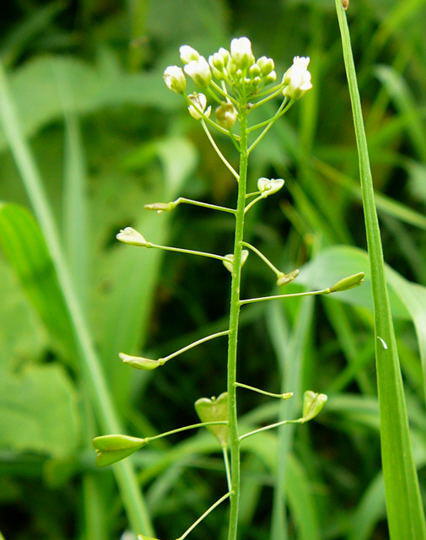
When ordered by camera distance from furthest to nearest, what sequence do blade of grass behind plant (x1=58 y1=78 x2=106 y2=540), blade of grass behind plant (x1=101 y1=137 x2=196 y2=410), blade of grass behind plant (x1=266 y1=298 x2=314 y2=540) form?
blade of grass behind plant (x1=101 y1=137 x2=196 y2=410)
blade of grass behind plant (x1=58 y1=78 x2=106 y2=540)
blade of grass behind plant (x1=266 y1=298 x2=314 y2=540)

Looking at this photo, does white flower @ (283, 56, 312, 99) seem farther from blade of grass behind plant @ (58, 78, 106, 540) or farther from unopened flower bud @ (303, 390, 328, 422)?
blade of grass behind plant @ (58, 78, 106, 540)

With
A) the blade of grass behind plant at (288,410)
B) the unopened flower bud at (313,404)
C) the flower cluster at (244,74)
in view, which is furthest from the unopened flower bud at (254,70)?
the blade of grass behind plant at (288,410)

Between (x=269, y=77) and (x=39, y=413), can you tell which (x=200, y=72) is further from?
(x=39, y=413)

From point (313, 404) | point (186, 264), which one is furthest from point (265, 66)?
point (186, 264)

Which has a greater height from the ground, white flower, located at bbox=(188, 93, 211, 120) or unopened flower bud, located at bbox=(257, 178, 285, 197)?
white flower, located at bbox=(188, 93, 211, 120)

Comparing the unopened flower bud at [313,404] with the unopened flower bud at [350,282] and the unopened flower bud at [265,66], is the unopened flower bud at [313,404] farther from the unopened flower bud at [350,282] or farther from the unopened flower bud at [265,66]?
the unopened flower bud at [265,66]

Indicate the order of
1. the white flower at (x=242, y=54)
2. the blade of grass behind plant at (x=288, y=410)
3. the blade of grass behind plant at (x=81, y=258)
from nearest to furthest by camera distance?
the white flower at (x=242, y=54)
the blade of grass behind plant at (x=288, y=410)
the blade of grass behind plant at (x=81, y=258)

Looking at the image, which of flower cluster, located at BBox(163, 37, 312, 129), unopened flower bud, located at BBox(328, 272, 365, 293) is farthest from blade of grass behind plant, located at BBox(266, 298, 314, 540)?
flower cluster, located at BBox(163, 37, 312, 129)
